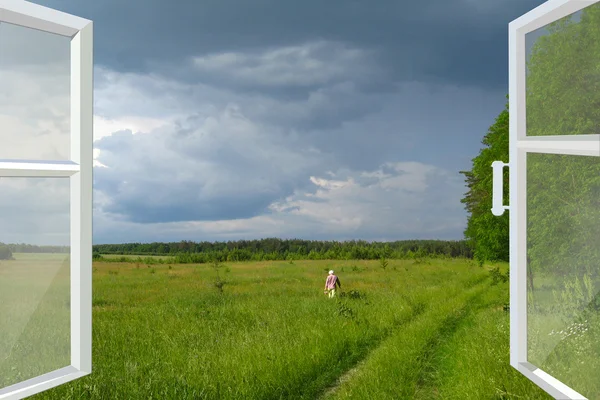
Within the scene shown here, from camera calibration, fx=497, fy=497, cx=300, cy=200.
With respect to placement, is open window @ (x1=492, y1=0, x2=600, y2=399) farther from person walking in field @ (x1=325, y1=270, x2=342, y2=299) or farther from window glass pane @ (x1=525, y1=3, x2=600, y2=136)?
person walking in field @ (x1=325, y1=270, x2=342, y2=299)

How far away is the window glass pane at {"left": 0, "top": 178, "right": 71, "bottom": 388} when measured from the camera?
3.19 m

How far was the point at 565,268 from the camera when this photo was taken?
3264mm

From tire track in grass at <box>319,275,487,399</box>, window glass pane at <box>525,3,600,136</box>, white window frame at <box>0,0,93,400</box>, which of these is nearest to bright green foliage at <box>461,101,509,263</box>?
tire track in grass at <box>319,275,487,399</box>

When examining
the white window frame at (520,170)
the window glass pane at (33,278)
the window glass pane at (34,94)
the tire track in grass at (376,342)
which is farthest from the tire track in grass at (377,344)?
the window glass pane at (34,94)

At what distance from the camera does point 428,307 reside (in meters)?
12.6

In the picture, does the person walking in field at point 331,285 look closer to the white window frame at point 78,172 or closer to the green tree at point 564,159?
the green tree at point 564,159


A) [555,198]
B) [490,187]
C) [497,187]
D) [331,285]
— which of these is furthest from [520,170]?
[490,187]

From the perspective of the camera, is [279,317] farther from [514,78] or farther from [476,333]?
[514,78]

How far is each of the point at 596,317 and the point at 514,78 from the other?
1.73m

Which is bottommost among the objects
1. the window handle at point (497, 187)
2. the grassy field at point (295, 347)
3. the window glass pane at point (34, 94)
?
the grassy field at point (295, 347)

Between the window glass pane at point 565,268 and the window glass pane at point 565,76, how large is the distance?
24cm

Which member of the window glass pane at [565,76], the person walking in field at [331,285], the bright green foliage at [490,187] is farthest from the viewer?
the bright green foliage at [490,187]

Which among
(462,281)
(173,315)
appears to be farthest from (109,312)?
(462,281)

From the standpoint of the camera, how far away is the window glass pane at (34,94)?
320 centimetres
